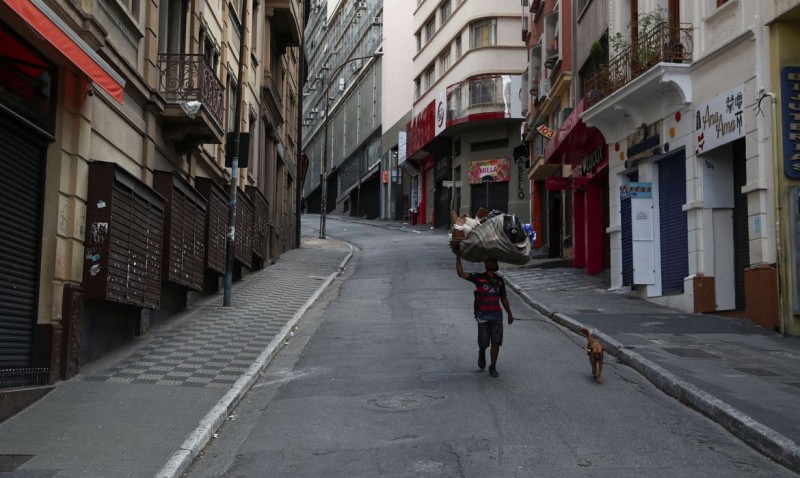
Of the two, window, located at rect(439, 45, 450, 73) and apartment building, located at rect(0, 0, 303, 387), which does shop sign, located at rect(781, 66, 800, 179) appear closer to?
apartment building, located at rect(0, 0, 303, 387)

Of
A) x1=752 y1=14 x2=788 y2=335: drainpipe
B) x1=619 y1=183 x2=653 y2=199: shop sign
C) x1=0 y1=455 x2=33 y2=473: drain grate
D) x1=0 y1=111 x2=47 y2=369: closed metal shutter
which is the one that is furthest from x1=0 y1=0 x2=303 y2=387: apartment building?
x1=752 y1=14 x2=788 y2=335: drainpipe

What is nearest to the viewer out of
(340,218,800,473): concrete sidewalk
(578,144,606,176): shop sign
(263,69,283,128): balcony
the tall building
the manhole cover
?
(340,218,800,473): concrete sidewalk

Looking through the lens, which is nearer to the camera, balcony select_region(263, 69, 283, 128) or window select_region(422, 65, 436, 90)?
balcony select_region(263, 69, 283, 128)

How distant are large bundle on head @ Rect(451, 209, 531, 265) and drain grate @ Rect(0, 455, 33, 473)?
5.53 m

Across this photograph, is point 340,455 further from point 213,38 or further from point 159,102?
point 213,38

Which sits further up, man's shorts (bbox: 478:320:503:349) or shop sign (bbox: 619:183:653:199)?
shop sign (bbox: 619:183:653:199)

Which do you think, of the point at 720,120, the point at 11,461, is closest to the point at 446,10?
the point at 720,120

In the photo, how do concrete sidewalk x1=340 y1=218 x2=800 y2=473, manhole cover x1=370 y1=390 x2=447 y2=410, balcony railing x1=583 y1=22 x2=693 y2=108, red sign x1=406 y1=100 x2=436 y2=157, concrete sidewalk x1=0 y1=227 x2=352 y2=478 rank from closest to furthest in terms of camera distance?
concrete sidewalk x1=0 y1=227 x2=352 y2=478, concrete sidewalk x1=340 y1=218 x2=800 y2=473, manhole cover x1=370 y1=390 x2=447 y2=410, balcony railing x1=583 y1=22 x2=693 y2=108, red sign x1=406 y1=100 x2=436 y2=157

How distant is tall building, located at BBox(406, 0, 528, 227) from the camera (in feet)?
148

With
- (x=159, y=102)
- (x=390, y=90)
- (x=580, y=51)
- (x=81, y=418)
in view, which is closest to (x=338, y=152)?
(x=390, y=90)

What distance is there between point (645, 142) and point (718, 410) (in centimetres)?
1153

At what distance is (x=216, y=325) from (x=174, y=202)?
231 cm

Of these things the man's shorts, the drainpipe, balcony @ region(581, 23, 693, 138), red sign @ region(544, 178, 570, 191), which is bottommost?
the man's shorts

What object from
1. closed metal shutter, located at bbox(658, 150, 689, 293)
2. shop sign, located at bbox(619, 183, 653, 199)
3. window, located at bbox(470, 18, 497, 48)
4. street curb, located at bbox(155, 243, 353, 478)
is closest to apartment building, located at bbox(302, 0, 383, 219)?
window, located at bbox(470, 18, 497, 48)
